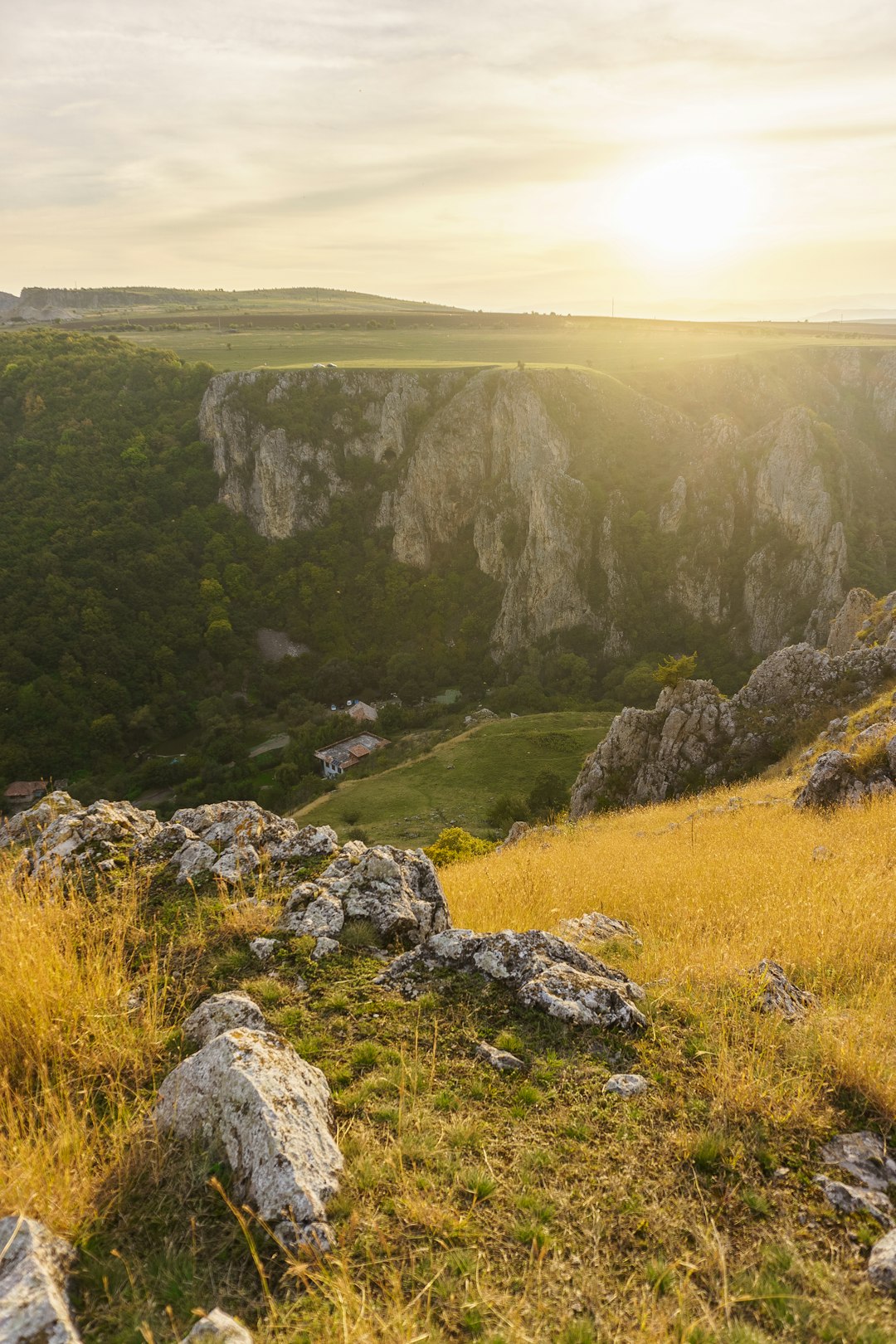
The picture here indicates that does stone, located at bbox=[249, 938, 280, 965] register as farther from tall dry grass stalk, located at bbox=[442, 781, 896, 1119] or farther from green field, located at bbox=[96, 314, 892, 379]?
green field, located at bbox=[96, 314, 892, 379]

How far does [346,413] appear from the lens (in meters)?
85.4

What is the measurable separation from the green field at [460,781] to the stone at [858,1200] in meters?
27.9

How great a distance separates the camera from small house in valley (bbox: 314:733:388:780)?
53.3 metres

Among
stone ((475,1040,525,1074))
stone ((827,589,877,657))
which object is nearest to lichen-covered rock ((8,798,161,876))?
stone ((475,1040,525,1074))

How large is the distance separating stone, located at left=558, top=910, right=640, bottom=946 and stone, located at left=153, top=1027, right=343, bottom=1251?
389 cm

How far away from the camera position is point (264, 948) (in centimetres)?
558

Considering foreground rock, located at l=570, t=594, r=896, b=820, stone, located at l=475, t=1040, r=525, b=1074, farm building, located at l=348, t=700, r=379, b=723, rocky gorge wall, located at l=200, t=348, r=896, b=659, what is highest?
rocky gorge wall, located at l=200, t=348, r=896, b=659

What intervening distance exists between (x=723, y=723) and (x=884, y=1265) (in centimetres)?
2298

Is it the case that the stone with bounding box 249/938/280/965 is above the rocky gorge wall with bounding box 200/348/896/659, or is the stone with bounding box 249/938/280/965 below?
below

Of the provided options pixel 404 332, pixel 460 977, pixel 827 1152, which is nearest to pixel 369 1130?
pixel 460 977

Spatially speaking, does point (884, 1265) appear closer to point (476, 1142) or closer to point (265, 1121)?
point (476, 1142)

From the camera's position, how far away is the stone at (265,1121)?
120 inches

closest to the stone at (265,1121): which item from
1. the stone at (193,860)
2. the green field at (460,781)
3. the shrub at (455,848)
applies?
the stone at (193,860)

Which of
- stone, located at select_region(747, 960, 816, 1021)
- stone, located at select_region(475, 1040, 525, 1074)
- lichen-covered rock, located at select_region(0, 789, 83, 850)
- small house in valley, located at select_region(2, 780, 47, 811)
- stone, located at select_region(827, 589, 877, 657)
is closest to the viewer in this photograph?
stone, located at select_region(475, 1040, 525, 1074)
